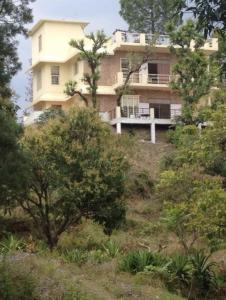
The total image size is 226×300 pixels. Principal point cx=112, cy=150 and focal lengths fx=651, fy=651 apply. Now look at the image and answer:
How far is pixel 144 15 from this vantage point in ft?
181

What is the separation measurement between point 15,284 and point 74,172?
895cm

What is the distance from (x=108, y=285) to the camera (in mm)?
16312

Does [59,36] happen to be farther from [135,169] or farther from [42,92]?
[135,169]

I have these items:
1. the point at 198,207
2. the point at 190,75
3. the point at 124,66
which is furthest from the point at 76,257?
the point at 124,66

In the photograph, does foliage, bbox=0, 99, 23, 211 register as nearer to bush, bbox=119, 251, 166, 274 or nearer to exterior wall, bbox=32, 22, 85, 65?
bush, bbox=119, 251, 166, 274

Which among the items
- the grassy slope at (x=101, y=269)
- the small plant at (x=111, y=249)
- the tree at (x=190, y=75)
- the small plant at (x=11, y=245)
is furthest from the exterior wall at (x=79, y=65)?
the small plant at (x=111, y=249)

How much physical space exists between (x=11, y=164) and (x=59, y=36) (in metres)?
39.7

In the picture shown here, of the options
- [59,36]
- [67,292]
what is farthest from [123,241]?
[59,36]

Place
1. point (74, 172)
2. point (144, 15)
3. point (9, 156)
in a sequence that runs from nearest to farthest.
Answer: point (9, 156) → point (74, 172) → point (144, 15)

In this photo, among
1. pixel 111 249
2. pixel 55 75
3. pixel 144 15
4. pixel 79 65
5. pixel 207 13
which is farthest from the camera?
pixel 144 15

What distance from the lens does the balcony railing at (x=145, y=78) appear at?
4694 centimetres

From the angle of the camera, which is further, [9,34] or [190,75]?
[190,75]

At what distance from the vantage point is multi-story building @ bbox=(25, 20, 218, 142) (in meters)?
46.7

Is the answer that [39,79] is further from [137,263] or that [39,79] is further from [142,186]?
[137,263]
